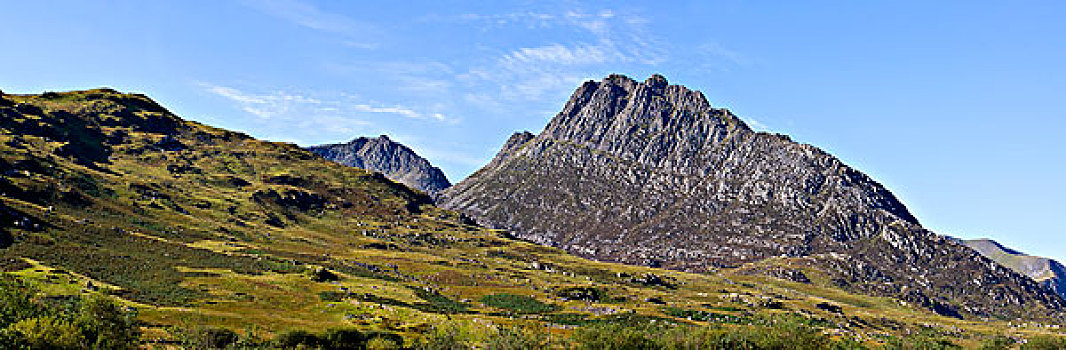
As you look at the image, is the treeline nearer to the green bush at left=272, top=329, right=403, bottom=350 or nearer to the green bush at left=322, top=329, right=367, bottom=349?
the green bush at left=272, top=329, right=403, bottom=350

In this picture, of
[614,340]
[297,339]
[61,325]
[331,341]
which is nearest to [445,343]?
[331,341]

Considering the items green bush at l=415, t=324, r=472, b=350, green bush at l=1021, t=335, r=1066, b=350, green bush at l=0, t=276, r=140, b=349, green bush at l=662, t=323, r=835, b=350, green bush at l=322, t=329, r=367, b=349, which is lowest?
green bush at l=322, t=329, r=367, b=349

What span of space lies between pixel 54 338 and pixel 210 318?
7189 cm

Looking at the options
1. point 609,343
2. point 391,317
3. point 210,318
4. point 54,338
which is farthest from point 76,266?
point 609,343

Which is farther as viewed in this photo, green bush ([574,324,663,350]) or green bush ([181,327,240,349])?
green bush ([574,324,663,350])

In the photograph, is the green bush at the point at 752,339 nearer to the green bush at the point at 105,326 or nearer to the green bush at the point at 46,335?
the green bush at the point at 105,326

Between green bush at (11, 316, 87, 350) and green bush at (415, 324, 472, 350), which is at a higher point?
green bush at (11, 316, 87, 350)

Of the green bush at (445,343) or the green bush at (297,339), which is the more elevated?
the green bush at (445,343)

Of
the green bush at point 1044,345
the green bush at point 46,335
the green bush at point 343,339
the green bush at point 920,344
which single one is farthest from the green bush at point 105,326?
the green bush at point 1044,345

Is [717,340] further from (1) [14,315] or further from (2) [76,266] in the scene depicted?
(2) [76,266]

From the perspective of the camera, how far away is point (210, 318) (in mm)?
150375

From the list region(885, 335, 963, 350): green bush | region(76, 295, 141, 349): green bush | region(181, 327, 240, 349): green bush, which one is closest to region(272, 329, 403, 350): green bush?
region(181, 327, 240, 349): green bush

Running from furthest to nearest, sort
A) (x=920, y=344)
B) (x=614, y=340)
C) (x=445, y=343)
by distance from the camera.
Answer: (x=920, y=344), (x=614, y=340), (x=445, y=343)

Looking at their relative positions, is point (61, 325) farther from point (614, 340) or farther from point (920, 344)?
point (920, 344)
